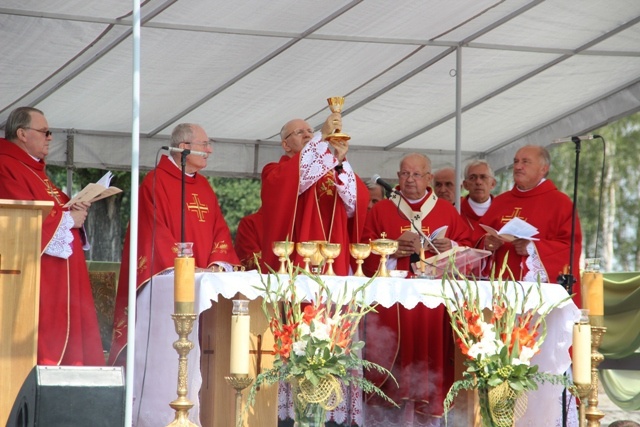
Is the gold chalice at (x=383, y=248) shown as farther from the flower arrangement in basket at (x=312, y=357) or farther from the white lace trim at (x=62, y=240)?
the white lace trim at (x=62, y=240)

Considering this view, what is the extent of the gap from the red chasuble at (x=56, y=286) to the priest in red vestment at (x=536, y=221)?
2.72 meters

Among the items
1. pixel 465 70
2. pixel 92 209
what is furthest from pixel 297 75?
pixel 92 209

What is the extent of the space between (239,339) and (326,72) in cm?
437

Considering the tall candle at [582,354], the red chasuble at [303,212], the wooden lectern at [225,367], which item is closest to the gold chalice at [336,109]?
the red chasuble at [303,212]

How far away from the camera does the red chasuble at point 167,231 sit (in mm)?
7008

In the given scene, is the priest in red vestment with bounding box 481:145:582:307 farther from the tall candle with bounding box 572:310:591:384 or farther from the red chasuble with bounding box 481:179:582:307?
the tall candle with bounding box 572:310:591:384

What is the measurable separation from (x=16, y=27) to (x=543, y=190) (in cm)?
396

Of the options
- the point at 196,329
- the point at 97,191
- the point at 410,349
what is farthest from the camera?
the point at 410,349

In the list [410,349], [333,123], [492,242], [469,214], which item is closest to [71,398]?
[333,123]

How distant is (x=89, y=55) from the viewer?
8391mm

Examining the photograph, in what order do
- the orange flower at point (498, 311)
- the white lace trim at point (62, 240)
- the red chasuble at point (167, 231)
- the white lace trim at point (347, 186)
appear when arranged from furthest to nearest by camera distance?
the white lace trim at point (347, 186), the red chasuble at point (167, 231), the white lace trim at point (62, 240), the orange flower at point (498, 311)

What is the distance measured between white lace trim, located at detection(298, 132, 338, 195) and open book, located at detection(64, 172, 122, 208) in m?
1.21

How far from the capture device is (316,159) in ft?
22.8

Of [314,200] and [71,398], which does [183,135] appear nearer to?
[314,200]
